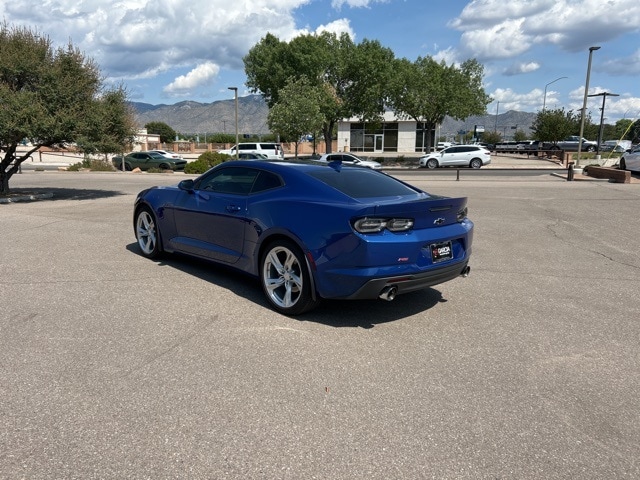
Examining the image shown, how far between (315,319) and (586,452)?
8.27 feet

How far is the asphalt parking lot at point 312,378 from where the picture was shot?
2.61 meters

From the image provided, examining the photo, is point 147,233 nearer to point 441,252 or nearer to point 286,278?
point 286,278

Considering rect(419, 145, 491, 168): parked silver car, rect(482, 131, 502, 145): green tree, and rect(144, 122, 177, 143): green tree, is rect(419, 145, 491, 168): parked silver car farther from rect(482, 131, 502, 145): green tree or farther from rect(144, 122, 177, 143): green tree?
rect(144, 122, 177, 143): green tree

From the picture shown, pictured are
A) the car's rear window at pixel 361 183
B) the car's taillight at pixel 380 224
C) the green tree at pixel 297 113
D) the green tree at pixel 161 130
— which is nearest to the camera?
the car's taillight at pixel 380 224

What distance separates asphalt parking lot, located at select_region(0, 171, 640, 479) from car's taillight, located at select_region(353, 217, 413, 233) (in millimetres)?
948

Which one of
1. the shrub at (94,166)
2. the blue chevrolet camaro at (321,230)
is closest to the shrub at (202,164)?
the shrub at (94,166)

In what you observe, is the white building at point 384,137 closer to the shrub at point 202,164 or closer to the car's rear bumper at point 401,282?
the shrub at point 202,164

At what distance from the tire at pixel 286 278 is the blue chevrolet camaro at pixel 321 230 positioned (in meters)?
0.01

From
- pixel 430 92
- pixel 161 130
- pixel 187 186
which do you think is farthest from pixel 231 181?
pixel 161 130

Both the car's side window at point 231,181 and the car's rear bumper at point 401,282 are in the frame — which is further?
the car's side window at point 231,181

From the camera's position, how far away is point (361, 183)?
16.5ft

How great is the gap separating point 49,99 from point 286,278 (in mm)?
11991

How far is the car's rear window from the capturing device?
187 inches

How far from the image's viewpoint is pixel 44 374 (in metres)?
3.48
